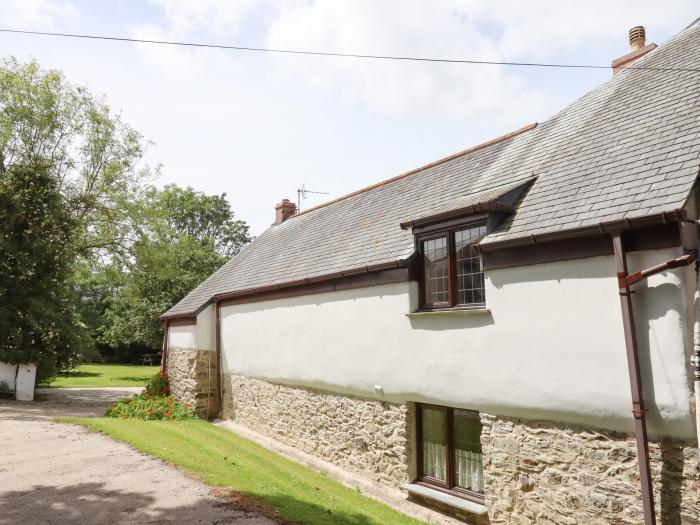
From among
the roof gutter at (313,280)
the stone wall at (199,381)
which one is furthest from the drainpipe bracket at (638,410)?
the stone wall at (199,381)

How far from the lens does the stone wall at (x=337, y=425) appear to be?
973 cm

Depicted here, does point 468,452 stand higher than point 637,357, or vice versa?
point 637,357

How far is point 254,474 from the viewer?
1026 cm

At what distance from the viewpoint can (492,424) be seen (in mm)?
7953

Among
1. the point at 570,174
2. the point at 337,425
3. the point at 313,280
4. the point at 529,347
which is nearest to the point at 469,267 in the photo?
the point at 529,347

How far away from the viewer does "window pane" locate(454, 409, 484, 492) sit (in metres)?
8.55

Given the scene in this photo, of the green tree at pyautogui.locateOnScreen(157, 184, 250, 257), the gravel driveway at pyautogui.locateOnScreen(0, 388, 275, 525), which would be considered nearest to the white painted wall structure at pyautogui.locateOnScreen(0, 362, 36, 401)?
the gravel driveway at pyautogui.locateOnScreen(0, 388, 275, 525)

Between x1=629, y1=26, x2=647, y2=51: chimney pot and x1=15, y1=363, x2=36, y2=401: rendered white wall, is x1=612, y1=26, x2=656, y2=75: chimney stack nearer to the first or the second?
x1=629, y1=26, x2=647, y2=51: chimney pot

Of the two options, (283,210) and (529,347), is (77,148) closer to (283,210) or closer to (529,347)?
(283,210)

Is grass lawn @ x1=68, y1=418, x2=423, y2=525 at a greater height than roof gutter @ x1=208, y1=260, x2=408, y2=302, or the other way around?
roof gutter @ x1=208, y1=260, x2=408, y2=302

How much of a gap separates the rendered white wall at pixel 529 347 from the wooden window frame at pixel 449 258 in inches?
8.4

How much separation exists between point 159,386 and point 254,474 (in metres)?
10.3

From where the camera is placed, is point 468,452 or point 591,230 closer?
point 591,230

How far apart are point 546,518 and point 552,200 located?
466cm
